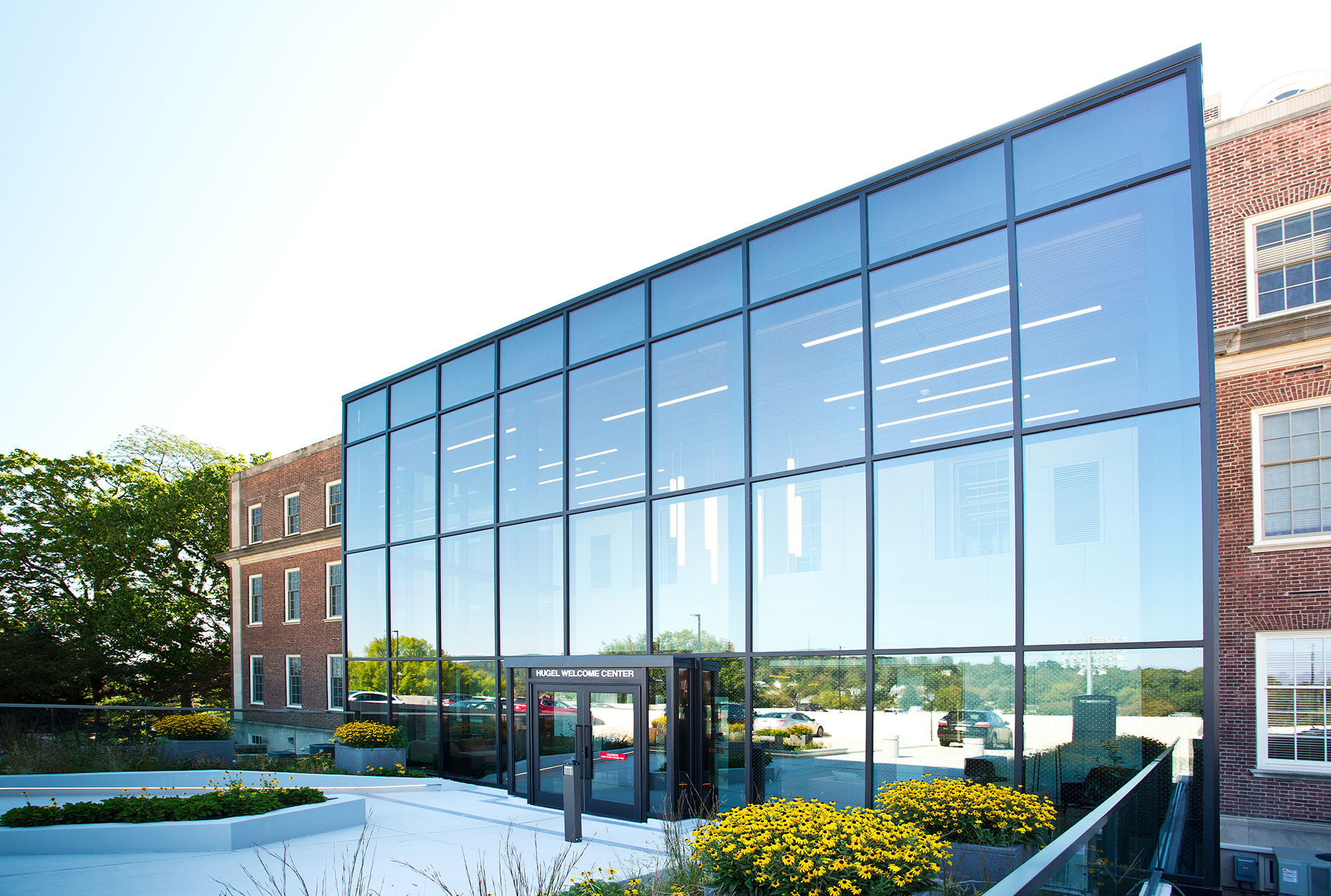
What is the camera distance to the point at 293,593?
29703 millimetres

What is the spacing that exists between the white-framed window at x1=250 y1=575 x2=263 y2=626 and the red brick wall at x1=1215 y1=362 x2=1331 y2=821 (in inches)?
1137

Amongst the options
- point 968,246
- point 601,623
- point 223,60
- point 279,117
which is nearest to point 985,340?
point 968,246

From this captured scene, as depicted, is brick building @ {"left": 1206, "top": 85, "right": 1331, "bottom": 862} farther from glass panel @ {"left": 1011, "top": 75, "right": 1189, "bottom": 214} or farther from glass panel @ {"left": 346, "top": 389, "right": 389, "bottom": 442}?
glass panel @ {"left": 346, "top": 389, "right": 389, "bottom": 442}

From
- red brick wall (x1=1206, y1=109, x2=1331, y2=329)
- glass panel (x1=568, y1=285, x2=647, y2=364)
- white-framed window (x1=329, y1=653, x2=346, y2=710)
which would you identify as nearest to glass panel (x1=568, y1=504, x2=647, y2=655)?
glass panel (x1=568, y1=285, x2=647, y2=364)

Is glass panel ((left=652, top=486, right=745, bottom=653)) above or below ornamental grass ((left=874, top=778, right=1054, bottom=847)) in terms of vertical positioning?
above

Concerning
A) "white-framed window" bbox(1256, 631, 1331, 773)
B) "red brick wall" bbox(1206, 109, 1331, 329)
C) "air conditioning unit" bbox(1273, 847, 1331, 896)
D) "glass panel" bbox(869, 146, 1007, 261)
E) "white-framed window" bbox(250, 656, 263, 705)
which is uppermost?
"red brick wall" bbox(1206, 109, 1331, 329)

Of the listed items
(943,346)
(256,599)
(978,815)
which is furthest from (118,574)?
(978,815)

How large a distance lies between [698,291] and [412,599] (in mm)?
10240

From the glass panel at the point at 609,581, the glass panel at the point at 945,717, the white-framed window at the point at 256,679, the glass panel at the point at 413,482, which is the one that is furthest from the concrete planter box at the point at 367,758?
the white-framed window at the point at 256,679

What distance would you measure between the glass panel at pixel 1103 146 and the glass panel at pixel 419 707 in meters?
15.0

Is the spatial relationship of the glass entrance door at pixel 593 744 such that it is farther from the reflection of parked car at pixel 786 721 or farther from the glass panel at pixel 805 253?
the glass panel at pixel 805 253

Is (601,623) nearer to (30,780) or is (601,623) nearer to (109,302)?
(30,780)

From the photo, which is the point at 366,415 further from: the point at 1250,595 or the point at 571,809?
the point at 1250,595

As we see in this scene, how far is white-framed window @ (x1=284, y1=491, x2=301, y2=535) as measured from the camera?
2978cm
